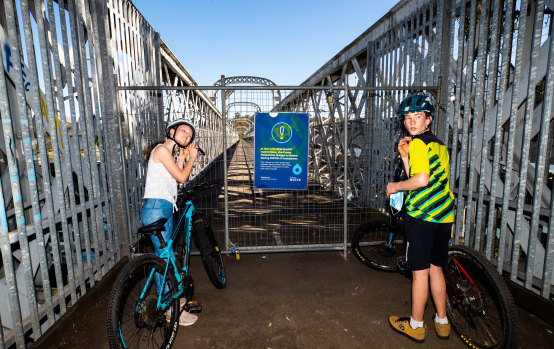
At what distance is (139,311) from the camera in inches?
92.7

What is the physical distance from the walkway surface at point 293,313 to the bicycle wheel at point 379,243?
6.1 inches

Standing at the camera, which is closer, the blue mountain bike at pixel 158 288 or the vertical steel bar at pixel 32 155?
the blue mountain bike at pixel 158 288

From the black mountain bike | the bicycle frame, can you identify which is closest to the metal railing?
the black mountain bike

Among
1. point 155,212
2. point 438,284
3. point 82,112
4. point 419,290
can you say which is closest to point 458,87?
point 438,284

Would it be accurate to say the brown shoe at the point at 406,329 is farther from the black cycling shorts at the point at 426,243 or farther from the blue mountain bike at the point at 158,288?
the blue mountain bike at the point at 158,288

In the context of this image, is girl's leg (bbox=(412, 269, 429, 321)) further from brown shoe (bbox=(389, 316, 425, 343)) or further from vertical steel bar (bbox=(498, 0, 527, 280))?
vertical steel bar (bbox=(498, 0, 527, 280))

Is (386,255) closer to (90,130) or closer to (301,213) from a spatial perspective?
(301,213)

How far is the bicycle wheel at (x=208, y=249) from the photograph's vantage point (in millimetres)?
3520

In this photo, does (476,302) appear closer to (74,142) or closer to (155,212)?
(155,212)

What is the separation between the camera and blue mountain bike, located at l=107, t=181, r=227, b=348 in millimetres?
2289

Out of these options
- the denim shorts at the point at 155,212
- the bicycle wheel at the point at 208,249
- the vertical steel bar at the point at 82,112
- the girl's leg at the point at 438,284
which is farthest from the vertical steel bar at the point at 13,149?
the girl's leg at the point at 438,284

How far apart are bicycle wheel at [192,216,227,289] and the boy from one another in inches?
85.4

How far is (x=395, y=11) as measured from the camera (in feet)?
21.4

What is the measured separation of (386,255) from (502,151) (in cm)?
206
